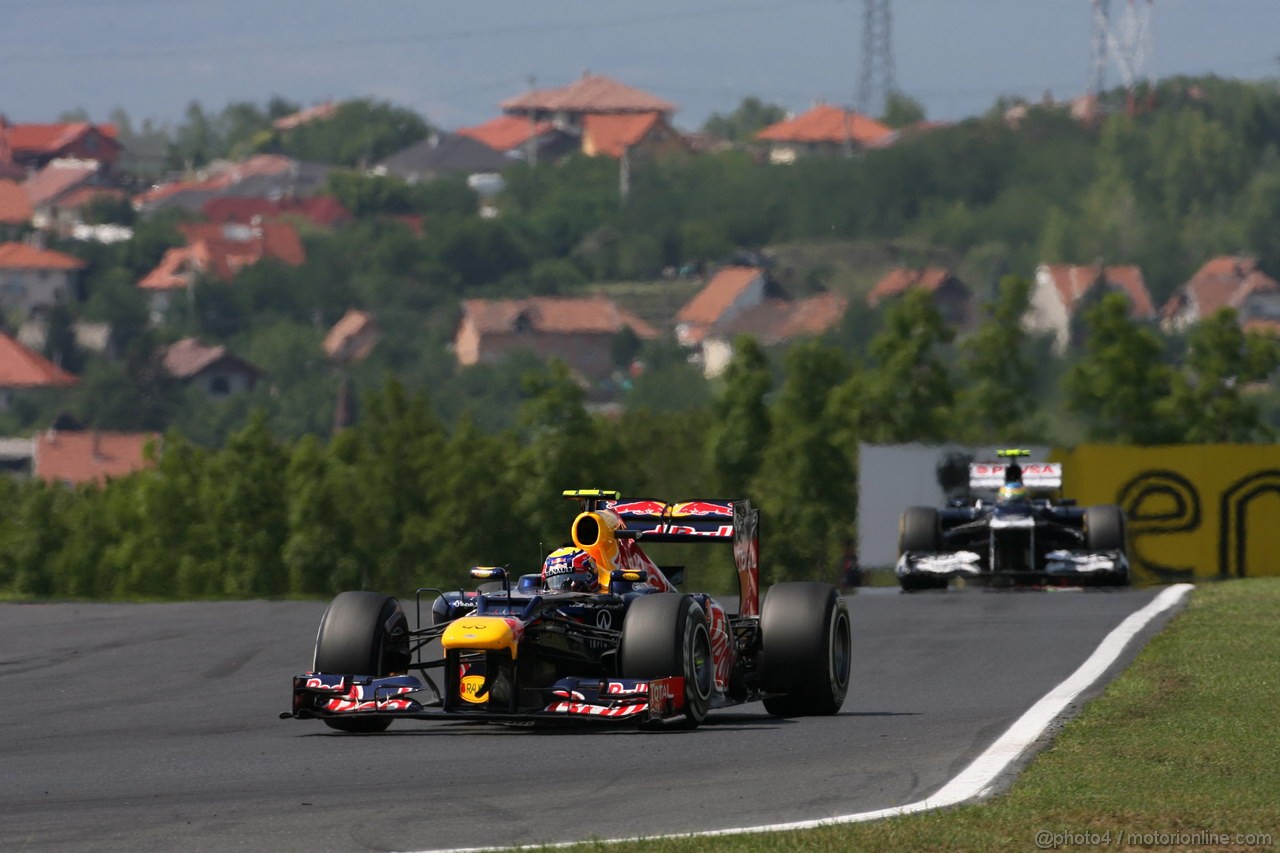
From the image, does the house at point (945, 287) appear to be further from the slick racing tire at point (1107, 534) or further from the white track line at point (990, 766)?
the white track line at point (990, 766)

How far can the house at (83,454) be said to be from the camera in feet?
334

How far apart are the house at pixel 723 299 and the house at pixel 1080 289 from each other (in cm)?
1342

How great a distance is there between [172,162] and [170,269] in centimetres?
5662

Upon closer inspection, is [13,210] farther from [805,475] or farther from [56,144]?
[805,475]

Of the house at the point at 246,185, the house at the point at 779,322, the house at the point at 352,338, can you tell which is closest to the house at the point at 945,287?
the house at the point at 779,322

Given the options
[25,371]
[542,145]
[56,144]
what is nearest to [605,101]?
[542,145]

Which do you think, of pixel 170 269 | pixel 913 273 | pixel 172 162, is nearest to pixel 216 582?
pixel 913 273

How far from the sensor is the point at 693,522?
1441 cm

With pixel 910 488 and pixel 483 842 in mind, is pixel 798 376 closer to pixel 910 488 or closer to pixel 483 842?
pixel 910 488

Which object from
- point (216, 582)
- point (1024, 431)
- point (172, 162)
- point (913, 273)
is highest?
point (172, 162)

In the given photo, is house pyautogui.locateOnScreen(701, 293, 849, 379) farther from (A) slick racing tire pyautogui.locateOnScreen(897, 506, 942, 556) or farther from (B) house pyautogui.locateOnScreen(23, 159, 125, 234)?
(B) house pyautogui.locateOnScreen(23, 159, 125, 234)

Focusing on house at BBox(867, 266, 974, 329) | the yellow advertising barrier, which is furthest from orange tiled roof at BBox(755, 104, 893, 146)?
the yellow advertising barrier

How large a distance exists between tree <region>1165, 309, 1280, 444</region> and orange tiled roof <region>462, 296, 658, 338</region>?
6667cm

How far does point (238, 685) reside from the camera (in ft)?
54.6
